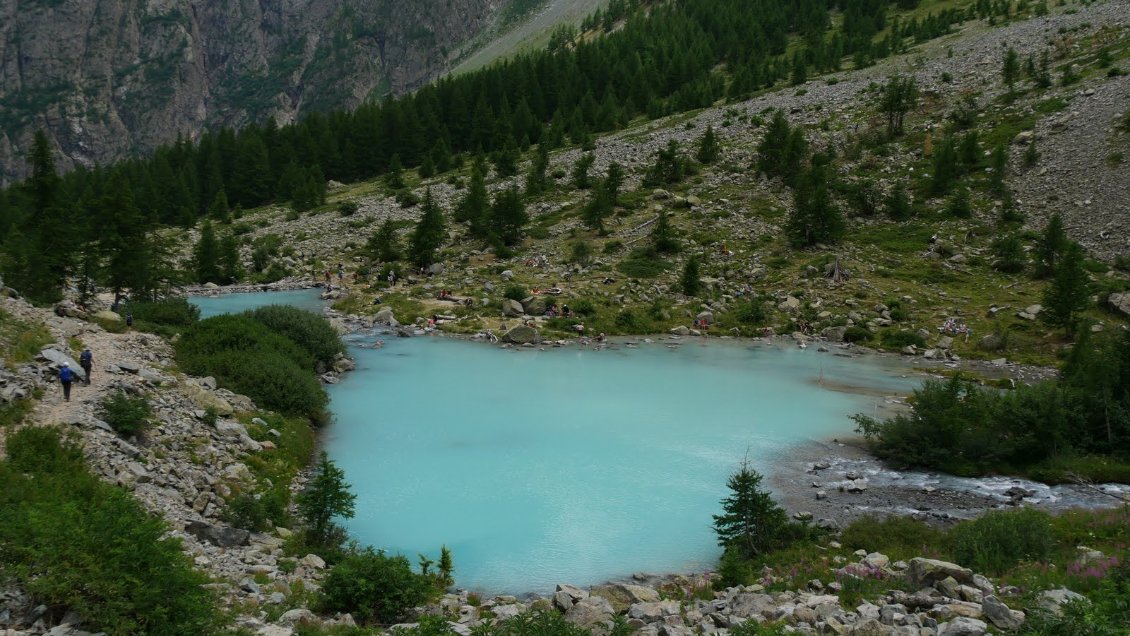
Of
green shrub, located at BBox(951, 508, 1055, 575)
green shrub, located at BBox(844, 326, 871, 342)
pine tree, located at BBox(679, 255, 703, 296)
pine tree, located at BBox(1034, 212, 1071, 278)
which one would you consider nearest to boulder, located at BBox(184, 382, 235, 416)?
green shrub, located at BBox(951, 508, 1055, 575)

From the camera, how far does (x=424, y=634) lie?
9.18m

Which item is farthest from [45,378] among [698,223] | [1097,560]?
[698,223]

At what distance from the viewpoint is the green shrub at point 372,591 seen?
1153cm

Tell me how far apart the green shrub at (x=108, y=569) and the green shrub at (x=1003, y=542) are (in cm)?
1336

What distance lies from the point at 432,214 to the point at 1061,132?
5467 cm

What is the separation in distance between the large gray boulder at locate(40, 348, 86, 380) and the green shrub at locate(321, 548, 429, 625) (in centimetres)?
1196

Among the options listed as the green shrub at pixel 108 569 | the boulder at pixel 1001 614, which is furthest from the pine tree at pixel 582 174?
the boulder at pixel 1001 614

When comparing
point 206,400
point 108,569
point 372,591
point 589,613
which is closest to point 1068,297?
point 589,613

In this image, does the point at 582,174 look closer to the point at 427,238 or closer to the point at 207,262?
the point at 427,238

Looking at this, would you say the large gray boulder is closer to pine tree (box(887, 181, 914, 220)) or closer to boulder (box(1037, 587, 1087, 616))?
boulder (box(1037, 587, 1087, 616))

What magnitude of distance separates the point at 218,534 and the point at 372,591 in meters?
4.54

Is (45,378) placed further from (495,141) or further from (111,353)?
(495,141)

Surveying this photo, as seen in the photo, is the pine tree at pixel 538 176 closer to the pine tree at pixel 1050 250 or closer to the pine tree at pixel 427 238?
the pine tree at pixel 427 238

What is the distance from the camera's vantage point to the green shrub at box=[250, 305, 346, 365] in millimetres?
31094
